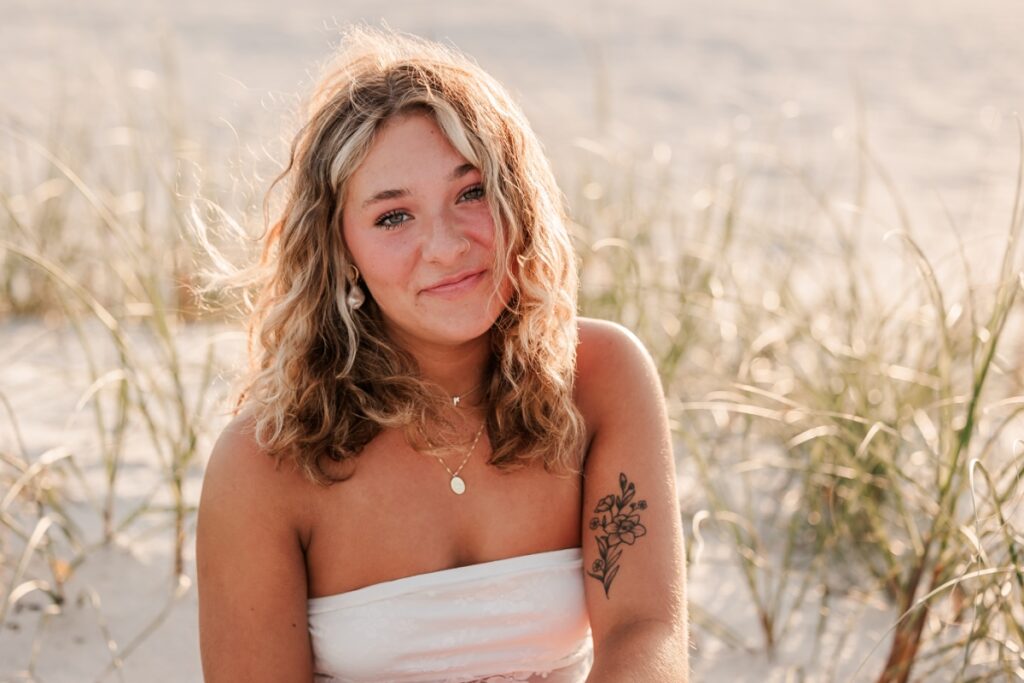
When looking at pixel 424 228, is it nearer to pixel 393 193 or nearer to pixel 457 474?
pixel 393 193

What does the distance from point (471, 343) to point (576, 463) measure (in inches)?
10.9

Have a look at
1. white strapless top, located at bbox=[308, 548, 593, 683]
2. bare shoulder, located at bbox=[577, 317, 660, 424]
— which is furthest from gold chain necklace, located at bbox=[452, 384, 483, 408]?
white strapless top, located at bbox=[308, 548, 593, 683]

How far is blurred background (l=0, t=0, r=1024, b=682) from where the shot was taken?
251 cm

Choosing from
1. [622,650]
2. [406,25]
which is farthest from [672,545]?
[406,25]

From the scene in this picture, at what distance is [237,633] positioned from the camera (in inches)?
77.5

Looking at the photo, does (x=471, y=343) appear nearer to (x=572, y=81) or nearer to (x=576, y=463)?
(x=576, y=463)

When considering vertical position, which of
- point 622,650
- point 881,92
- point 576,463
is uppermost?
point 576,463

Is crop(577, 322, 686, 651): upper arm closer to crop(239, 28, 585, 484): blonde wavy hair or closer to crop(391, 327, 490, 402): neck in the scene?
crop(239, 28, 585, 484): blonde wavy hair

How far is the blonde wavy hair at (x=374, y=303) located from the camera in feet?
6.66

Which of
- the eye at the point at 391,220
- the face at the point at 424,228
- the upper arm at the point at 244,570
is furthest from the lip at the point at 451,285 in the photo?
the upper arm at the point at 244,570

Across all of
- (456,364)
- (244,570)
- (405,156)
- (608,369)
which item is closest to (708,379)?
(608,369)

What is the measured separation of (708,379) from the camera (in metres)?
3.80

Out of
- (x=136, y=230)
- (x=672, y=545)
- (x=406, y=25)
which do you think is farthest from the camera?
(x=406, y=25)

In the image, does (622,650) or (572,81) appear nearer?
(622,650)
